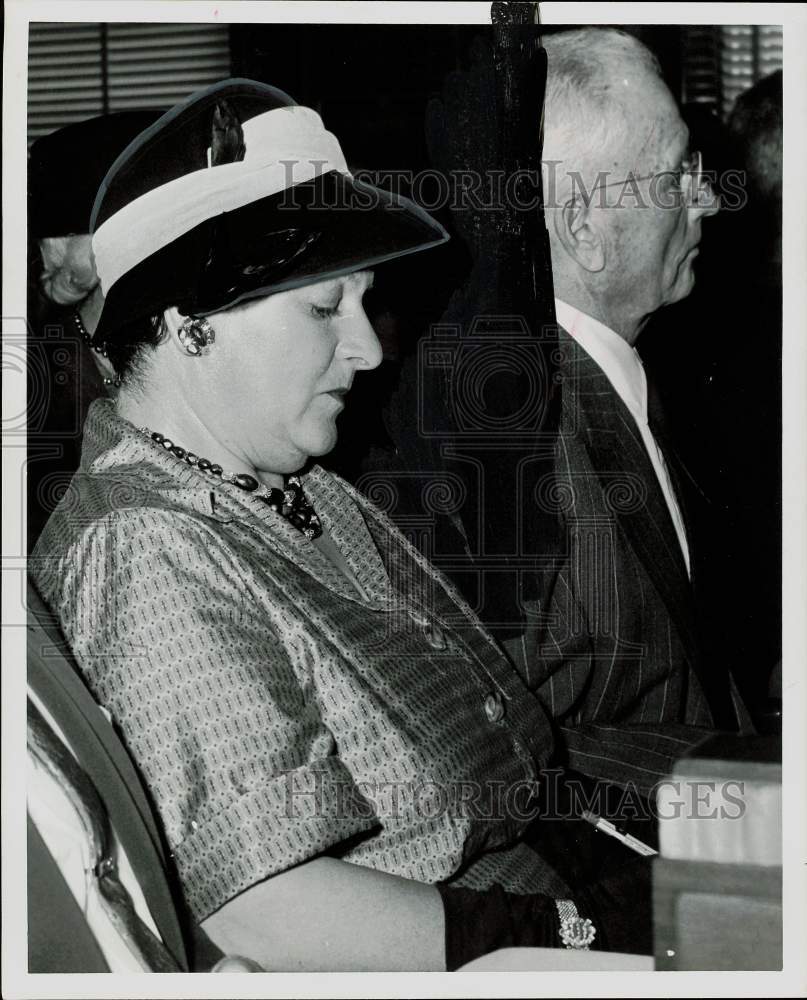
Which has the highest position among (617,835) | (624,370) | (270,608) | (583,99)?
(583,99)

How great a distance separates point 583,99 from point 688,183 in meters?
0.19

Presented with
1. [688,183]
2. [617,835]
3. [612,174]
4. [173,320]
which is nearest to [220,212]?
[173,320]

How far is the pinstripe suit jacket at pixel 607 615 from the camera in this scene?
1.67 m

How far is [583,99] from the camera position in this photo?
5.51ft

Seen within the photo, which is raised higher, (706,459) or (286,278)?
(286,278)

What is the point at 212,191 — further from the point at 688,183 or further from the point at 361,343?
the point at 688,183

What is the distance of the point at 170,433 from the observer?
152 centimetres

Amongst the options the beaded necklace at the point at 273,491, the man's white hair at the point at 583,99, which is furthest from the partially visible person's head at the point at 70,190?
the man's white hair at the point at 583,99

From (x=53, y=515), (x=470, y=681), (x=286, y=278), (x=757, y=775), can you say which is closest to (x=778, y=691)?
(x=757, y=775)

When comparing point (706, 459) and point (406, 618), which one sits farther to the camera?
point (706, 459)

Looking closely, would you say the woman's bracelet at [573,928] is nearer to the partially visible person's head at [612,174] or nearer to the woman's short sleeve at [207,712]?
the woman's short sleeve at [207,712]

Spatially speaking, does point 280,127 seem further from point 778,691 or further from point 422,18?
point 778,691

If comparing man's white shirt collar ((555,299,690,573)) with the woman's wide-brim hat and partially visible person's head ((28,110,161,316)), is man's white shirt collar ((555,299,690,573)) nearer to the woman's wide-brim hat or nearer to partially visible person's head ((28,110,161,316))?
the woman's wide-brim hat

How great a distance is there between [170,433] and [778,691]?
937 millimetres
